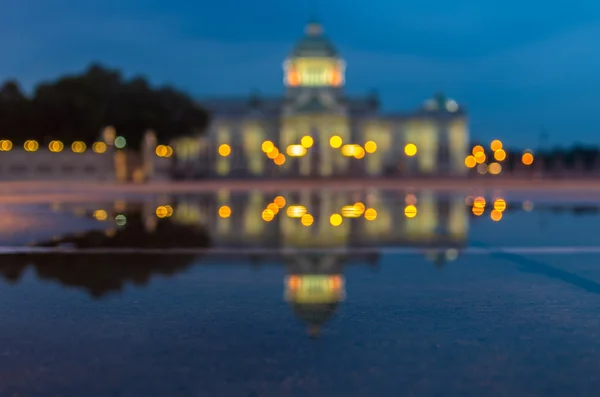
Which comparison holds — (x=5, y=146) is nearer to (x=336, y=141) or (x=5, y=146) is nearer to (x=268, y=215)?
(x=268, y=215)

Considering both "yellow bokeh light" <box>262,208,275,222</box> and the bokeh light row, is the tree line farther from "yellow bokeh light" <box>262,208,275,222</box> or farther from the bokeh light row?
"yellow bokeh light" <box>262,208,275,222</box>

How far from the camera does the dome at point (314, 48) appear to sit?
11719 centimetres

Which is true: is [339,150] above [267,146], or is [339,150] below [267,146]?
below

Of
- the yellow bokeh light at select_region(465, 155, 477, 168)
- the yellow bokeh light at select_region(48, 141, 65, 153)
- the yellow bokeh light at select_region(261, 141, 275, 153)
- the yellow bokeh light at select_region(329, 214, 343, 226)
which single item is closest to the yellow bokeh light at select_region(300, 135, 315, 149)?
the yellow bokeh light at select_region(261, 141, 275, 153)

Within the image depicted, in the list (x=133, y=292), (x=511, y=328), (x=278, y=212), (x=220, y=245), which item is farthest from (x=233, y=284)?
(x=278, y=212)

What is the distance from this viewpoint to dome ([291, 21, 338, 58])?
11719 cm

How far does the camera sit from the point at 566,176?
8488cm

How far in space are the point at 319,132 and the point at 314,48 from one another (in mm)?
14593

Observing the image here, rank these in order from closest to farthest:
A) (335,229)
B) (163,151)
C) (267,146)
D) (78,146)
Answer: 1. (335,229)
2. (78,146)
3. (163,151)
4. (267,146)

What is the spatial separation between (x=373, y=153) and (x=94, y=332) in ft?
363

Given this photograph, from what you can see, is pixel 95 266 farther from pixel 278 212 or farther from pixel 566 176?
pixel 566 176

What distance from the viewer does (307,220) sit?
1967cm

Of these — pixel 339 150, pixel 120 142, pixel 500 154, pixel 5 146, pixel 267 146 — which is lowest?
pixel 5 146

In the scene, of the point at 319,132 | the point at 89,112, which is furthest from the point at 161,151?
the point at 319,132
